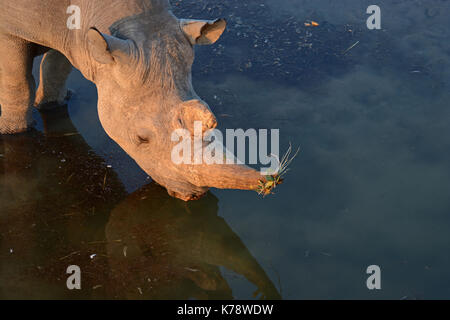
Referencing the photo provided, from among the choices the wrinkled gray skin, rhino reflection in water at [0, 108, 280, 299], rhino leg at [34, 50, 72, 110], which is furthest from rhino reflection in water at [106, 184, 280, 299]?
rhino leg at [34, 50, 72, 110]

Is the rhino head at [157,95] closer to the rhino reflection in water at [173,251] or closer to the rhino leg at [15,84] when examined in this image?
the rhino reflection in water at [173,251]

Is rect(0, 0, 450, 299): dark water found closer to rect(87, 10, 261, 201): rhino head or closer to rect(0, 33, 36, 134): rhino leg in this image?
rect(0, 33, 36, 134): rhino leg

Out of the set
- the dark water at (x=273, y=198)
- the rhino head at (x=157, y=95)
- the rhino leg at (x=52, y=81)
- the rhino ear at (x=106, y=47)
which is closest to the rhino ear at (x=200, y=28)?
the rhino head at (x=157, y=95)

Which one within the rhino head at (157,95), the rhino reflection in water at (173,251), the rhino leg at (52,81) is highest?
the rhino leg at (52,81)

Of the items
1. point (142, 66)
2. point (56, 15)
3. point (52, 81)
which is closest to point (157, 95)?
point (142, 66)

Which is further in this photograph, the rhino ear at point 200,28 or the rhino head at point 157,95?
the rhino ear at point 200,28

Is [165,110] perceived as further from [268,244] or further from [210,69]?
[210,69]

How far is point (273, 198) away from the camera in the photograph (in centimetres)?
580

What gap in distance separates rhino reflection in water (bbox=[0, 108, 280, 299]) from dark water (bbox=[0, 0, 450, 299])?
0.04ft

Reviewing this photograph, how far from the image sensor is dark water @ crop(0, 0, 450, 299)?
505cm

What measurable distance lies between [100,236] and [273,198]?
1.75 meters

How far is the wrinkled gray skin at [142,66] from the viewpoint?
181 inches

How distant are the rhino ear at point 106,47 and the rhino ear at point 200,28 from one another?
0.58 metres

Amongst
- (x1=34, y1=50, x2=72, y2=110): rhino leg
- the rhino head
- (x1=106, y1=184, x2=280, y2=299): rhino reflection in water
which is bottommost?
(x1=106, y1=184, x2=280, y2=299): rhino reflection in water
